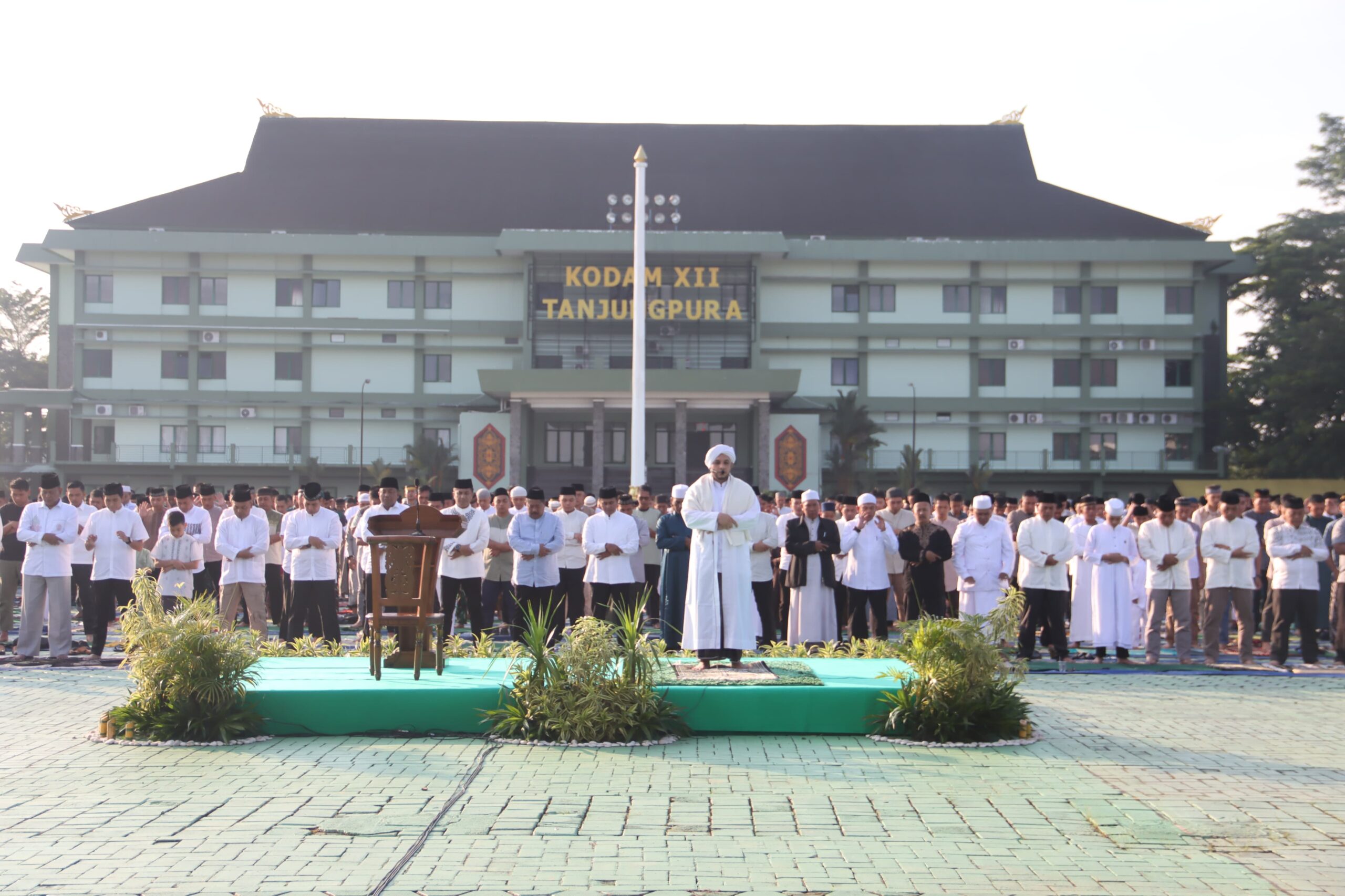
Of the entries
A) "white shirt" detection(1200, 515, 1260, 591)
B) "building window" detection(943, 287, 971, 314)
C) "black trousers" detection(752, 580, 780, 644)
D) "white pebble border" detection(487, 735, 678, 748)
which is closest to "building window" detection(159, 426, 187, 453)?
"building window" detection(943, 287, 971, 314)

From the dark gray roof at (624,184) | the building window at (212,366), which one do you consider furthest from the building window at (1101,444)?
the building window at (212,366)

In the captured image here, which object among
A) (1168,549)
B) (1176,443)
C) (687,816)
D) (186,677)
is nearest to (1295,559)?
(1168,549)

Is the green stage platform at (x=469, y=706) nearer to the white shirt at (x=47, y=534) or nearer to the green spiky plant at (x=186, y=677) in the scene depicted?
the green spiky plant at (x=186, y=677)

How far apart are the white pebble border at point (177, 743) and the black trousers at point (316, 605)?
16.2 feet

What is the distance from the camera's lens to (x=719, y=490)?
10.4 metres

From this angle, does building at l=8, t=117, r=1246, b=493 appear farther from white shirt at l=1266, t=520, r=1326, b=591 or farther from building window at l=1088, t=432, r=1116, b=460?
white shirt at l=1266, t=520, r=1326, b=591

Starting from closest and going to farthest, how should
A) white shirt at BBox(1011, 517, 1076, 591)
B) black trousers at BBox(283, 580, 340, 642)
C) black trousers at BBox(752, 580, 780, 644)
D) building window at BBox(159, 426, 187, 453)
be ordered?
black trousers at BBox(283, 580, 340, 642), white shirt at BBox(1011, 517, 1076, 591), black trousers at BBox(752, 580, 780, 644), building window at BBox(159, 426, 187, 453)

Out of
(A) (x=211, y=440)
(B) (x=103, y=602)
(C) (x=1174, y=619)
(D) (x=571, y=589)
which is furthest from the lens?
(A) (x=211, y=440)

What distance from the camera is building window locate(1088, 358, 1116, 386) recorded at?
5806cm

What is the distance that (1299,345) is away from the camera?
52.5m

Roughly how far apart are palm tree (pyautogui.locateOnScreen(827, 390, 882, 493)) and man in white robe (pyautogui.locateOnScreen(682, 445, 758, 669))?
42655 mm

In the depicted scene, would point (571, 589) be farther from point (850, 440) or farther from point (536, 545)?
point (850, 440)

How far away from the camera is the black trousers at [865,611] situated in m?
14.6

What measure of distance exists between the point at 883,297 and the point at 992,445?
8.61 m
